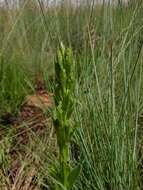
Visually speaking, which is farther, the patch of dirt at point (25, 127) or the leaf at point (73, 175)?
the patch of dirt at point (25, 127)

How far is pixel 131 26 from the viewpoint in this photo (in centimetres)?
249

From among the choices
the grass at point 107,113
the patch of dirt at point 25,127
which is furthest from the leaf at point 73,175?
the patch of dirt at point 25,127

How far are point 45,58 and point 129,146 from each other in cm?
260

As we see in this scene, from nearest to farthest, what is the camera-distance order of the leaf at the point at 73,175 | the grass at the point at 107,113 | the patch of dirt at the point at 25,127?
the leaf at the point at 73,175 → the grass at the point at 107,113 → the patch of dirt at the point at 25,127

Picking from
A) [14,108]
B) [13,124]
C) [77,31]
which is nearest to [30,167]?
[13,124]

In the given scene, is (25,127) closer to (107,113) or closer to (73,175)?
(107,113)

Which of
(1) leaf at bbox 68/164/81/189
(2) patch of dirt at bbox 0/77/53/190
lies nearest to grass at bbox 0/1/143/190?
(2) patch of dirt at bbox 0/77/53/190

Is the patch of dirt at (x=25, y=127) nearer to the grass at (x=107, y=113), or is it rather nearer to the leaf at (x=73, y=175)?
the grass at (x=107, y=113)

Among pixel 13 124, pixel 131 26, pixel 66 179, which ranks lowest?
pixel 13 124

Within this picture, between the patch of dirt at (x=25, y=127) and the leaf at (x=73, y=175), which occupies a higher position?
the leaf at (x=73, y=175)

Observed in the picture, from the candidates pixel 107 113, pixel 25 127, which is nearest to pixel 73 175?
pixel 107 113

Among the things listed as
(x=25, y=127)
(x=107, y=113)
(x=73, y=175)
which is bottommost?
(x=25, y=127)

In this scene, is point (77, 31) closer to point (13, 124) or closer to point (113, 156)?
point (13, 124)

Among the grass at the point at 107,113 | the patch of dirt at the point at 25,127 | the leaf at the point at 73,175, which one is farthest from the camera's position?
the patch of dirt at the point at 25,127
